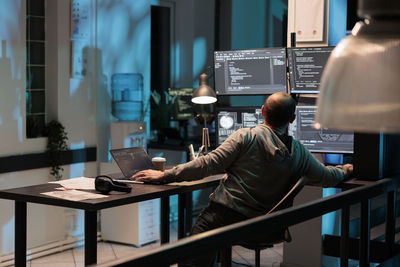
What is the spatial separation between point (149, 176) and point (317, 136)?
1.38m

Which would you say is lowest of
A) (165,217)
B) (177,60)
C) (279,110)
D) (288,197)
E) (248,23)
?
(165,217)

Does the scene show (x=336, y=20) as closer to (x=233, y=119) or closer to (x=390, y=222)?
(x=233, y=119)

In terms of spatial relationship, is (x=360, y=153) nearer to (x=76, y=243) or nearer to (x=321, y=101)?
(x=321, y=101)

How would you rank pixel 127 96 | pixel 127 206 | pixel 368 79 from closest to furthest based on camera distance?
pixel 368 79 < pixel 127 206 < pixel 127 96

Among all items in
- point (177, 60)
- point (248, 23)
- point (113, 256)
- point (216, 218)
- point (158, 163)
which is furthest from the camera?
point (248, 23)

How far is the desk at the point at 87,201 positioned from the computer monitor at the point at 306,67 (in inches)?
46.2

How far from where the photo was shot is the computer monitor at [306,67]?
15.0 ft

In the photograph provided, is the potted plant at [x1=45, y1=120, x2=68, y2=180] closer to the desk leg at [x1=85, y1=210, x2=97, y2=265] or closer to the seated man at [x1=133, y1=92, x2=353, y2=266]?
the seated man at [x1=133, y1=92, x2=353, y2=266]

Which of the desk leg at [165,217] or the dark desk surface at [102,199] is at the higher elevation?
the dark desk surface at [102,199]

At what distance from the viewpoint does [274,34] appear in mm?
9219

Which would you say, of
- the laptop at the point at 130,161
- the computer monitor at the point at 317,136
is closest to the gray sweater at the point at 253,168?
the laptop at the point at 130,161

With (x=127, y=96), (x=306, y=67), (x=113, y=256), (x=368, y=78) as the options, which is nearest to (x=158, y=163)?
(x=306, y=67)

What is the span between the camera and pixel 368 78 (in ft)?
4.63

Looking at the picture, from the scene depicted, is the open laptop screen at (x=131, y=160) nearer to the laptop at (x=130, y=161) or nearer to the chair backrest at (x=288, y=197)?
the laptop at (x=130, y=161)
